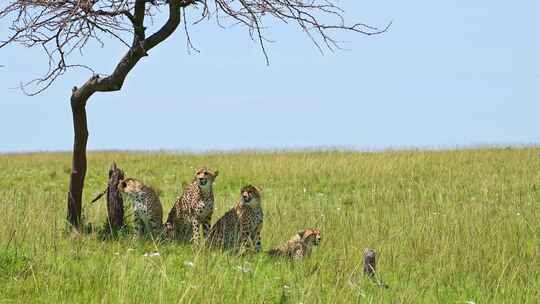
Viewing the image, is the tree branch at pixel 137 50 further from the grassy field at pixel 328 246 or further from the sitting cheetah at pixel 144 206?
the grassy field at pixel 328 246

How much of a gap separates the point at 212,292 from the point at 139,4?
221 inches

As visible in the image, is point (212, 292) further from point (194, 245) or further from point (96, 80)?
point (96, 80)

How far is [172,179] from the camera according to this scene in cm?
2284

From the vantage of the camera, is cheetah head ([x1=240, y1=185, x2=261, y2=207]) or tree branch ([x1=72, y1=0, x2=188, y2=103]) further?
tree branch ([x1=72, y1=0, x2=188, y2=103])

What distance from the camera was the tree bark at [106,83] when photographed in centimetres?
1063

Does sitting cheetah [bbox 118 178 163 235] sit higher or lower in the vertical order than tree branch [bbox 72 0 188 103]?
lower

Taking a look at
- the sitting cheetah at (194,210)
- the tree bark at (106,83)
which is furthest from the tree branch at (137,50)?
the sitting cheetah at (194,210)

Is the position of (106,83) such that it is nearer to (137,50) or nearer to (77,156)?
(137,50)

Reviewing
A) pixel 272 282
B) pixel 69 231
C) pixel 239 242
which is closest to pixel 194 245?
pixel 239 242

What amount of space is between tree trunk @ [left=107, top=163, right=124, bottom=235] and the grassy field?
50 cm

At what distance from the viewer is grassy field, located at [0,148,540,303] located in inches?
276

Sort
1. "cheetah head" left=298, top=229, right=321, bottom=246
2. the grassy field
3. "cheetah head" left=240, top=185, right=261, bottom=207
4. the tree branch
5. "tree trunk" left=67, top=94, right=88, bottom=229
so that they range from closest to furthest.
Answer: the grassy field
"cheetah head" left=240, top=185, right=261, bottom=207
"cheetah head" left=298, top=229, right=321, bottom=246
the tree branch
"tree trunk" left=67, top=94, right=88, bottom=229

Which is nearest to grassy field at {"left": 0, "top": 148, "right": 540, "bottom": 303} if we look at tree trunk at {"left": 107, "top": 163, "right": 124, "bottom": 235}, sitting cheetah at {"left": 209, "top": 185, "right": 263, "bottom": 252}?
sitting cheetah at {"left": 209, "top": 185, "right": 263, "bottom": 252}

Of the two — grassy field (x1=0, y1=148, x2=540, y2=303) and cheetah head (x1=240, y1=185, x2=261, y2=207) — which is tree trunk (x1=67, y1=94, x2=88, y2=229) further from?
cheetah head (x1=240, y1=185, x2=261, y2=207)
